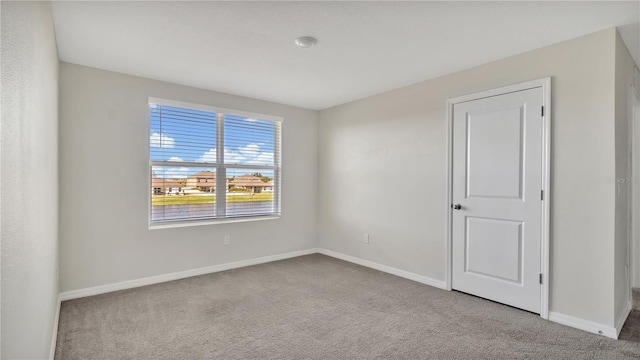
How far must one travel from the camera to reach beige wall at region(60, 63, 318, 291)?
3.34 meters

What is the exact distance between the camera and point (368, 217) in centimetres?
466

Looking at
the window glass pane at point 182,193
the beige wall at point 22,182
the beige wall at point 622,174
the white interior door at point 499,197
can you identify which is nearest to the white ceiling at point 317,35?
the beige wall at point 622,174

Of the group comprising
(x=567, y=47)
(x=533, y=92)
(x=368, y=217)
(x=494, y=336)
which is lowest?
(x=494, y=336)

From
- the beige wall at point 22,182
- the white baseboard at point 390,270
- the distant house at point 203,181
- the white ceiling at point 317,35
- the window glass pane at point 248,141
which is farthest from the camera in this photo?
the window glass pane at point 248,141

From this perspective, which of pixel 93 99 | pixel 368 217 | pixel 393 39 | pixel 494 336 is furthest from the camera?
pixel 368 217

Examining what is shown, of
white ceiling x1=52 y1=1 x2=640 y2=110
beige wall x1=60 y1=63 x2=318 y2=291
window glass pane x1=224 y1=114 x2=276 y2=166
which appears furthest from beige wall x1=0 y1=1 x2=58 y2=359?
window glass pane x1=224 y1=114 x2=276 y2=166

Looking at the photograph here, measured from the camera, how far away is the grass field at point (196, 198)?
398cm

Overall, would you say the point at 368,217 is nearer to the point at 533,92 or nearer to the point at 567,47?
the point at 533,92

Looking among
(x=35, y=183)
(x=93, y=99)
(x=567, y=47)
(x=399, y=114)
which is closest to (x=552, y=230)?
(x=567, y=47)

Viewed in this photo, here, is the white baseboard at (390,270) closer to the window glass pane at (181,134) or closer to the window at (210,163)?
the window at (210,163)

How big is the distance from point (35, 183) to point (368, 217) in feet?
12.3

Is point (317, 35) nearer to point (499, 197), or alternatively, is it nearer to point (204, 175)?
point (499, 197)

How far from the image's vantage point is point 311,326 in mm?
2764

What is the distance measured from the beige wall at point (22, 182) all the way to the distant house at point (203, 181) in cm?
228
